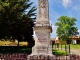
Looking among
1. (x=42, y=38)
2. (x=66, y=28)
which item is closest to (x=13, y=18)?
(x=42, y=38)

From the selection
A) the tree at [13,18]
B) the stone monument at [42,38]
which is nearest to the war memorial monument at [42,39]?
the stone monument at [42,38]

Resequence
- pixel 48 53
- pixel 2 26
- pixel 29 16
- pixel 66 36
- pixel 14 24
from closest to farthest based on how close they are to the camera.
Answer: pixel 48 53 → pixel 2 26 → pixel 14 24 → pixel 29 16 → pixel 66 36

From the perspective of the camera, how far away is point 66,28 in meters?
95.8

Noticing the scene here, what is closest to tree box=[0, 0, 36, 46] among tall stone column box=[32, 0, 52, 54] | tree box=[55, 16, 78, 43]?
tall stone column box=[32, 0, 52, 54]

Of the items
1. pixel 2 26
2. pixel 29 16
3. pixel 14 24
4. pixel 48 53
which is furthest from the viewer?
pixel 29 16

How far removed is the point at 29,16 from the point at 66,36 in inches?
2002

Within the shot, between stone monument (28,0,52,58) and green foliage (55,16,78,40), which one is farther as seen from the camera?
green foliage (55,16,78,40)

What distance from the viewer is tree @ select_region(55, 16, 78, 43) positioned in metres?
93.4

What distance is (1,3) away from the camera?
116 ft

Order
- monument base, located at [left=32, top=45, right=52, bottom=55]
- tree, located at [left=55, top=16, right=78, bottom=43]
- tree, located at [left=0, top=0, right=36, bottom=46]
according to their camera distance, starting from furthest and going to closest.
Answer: tree, located at [left=55, top=16, right=78, bottom=43]
tree, located at [left=0, top=0, right=36, bottom=46]
monument base, located at [left=32, top=45, right=52, bottom=55]

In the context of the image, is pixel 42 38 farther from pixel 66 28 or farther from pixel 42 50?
pixel 66 28

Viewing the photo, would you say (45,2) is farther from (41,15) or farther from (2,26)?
(2,26)

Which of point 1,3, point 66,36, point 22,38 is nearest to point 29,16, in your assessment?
point 22,38

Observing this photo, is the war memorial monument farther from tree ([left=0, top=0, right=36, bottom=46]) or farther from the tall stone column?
tree ([left=0, top=0, right=36, bottom=46])
